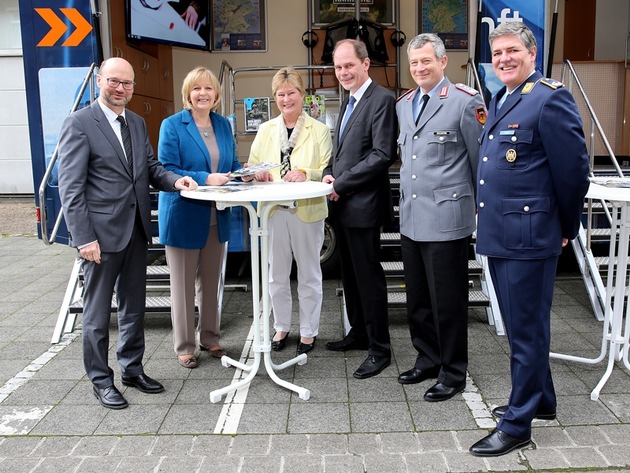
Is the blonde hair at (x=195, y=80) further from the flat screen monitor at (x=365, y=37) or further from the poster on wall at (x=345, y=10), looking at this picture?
the poster on wall at (x=345, y=10)

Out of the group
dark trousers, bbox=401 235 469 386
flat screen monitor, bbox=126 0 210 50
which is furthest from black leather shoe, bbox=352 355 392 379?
flat screen monitor, bbox=126 0 210 50

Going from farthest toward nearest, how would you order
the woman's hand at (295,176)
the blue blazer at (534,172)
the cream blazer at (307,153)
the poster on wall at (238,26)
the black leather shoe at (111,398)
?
the poster on wall at (238,26) < the cream blazer at (307,153) < the woman's hand at (295,176) < the black leather shoe at (111,398) < the blue blazer at (534,172)

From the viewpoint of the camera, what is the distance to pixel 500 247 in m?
2.50

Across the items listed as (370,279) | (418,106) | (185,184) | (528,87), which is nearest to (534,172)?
(528,87)

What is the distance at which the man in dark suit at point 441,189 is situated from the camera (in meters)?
2.95

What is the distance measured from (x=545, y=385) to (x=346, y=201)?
1.32 metres

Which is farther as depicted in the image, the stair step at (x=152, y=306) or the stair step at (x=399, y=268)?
the stair step at (x=399, y=268)

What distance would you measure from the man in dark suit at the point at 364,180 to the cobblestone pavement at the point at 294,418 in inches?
12.4

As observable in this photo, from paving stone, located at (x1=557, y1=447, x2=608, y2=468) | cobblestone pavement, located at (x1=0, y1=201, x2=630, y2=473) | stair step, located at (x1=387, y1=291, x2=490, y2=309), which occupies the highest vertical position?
stair step, located at (x1=387, y1=291, x2=490, y2=309)

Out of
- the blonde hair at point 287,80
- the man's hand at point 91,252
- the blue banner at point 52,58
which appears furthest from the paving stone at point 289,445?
the blue banner at point 52,58

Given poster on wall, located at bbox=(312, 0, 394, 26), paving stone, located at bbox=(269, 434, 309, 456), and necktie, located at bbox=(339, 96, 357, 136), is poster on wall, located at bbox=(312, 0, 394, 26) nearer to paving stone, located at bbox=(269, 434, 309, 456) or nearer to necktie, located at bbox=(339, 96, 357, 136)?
necktie, located at bbox=(339, 96, 357, 136)

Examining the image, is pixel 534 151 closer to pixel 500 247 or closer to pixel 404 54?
pixel 500 247

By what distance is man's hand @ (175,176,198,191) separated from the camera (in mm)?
3084

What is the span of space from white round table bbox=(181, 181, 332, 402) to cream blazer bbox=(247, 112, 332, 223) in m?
0.27
